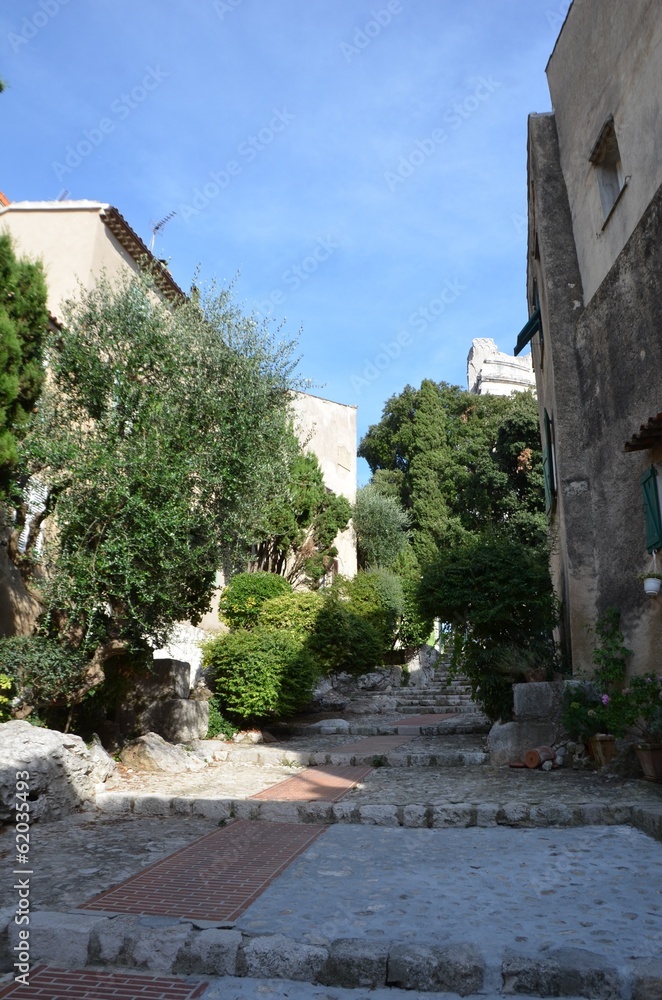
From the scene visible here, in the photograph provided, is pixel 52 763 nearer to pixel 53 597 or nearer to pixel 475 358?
pixel 53 597

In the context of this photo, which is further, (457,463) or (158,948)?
(457,463)

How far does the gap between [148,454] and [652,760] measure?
21.9 feet

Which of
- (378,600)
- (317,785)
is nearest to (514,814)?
(317,785)

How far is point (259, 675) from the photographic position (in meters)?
11.8

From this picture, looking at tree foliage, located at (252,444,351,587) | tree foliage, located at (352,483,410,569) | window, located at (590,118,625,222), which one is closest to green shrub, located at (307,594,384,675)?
tree foliage, located at (252,444,351,587)

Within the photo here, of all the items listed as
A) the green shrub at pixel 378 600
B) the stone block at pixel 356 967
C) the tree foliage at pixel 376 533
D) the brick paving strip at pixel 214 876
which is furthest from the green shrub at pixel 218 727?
the tree foliage at pixel 376 533

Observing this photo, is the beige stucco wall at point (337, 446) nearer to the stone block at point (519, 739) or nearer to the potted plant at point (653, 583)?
the stone block at point (519, 739)

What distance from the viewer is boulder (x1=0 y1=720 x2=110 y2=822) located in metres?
6.02

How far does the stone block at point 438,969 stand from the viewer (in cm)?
318

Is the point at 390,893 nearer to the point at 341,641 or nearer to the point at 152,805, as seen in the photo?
the point at 152,805

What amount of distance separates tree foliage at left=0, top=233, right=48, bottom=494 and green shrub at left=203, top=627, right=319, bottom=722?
18.0 ft

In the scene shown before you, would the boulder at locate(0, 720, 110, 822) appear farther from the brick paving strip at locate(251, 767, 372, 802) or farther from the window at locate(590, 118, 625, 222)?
the window at locate(590, 118, 625, 222)

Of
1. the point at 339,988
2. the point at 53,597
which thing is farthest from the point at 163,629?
the point at 339,988

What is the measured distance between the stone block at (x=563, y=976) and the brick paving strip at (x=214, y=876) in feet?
5.30
